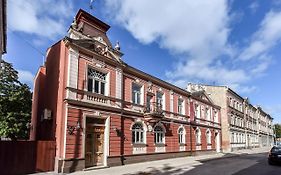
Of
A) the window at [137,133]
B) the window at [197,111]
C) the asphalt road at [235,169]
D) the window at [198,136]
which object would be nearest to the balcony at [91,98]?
the window at [137,133]

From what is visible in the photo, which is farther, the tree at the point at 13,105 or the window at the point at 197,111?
the window at the point at 197,111

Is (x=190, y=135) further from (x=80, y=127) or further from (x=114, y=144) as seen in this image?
(x=80, y=127)

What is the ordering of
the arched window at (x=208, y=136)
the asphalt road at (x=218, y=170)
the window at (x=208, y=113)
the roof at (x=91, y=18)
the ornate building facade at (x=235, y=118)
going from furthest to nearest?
the ornate building facade at (x=235, y=118), the window at (x=208, y=113), the arched window at (x=208, y=136), the roof at (x=91, y=18), the asphalt road at (x=218, y=170)

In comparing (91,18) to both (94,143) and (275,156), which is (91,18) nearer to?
(94,143)

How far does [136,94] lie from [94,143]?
19.0 feet

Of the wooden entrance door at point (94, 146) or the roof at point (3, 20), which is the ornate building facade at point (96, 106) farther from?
the roof at point (3, 20)

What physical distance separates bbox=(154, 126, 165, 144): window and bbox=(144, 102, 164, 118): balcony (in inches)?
54.9

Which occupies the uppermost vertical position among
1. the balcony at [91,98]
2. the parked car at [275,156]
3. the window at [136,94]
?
the window at [136,94]

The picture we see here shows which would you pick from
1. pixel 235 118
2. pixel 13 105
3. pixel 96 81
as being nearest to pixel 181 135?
pixel 96 81

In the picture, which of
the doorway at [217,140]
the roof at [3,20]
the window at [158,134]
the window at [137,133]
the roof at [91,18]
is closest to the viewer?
the roof at [3,20]

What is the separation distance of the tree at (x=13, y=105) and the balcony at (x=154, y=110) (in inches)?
457

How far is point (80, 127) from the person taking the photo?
1477 centimetres

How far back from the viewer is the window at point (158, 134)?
21375mm

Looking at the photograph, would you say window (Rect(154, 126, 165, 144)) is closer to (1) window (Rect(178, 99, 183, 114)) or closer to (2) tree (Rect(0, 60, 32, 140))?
(1) window (Rect(178, 99, 183, 114))
